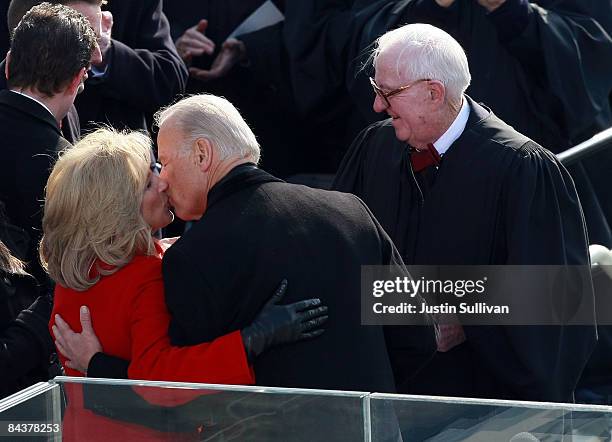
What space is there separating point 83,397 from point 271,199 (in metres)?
0.71

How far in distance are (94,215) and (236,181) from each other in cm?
40

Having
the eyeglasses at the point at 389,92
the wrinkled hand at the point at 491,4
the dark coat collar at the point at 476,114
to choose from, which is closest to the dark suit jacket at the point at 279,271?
the eyeglasses at the point at 389,92

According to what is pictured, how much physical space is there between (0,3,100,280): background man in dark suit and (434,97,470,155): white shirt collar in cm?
128

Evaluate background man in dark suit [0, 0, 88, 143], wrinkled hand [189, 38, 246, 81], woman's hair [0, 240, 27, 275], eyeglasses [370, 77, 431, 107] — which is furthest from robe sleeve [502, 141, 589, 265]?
wrinkled hand [189, 38, 246, 81]

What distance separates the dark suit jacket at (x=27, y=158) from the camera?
13.3 feet

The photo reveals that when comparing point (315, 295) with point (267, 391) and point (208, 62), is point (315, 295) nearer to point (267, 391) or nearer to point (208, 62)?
point (267, 391)

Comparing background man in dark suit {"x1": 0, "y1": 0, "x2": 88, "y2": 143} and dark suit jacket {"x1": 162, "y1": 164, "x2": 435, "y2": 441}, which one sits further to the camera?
background man in dark suit {"x1": 0, "y1": 0, "x2": 88, "y2": 143}

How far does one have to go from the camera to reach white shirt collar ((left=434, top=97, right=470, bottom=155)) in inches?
167

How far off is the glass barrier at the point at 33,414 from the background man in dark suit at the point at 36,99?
3.30ft

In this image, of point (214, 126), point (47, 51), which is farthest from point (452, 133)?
point (47, 51)

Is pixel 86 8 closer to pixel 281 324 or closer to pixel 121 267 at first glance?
pixel 121 267

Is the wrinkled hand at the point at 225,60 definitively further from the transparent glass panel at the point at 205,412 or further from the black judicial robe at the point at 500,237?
the transparent glass panel at the point at 205,412

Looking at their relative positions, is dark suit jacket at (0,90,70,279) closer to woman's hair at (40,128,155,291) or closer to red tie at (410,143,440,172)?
woman's hair at (40,128,155,291)

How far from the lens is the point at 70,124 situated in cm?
472
